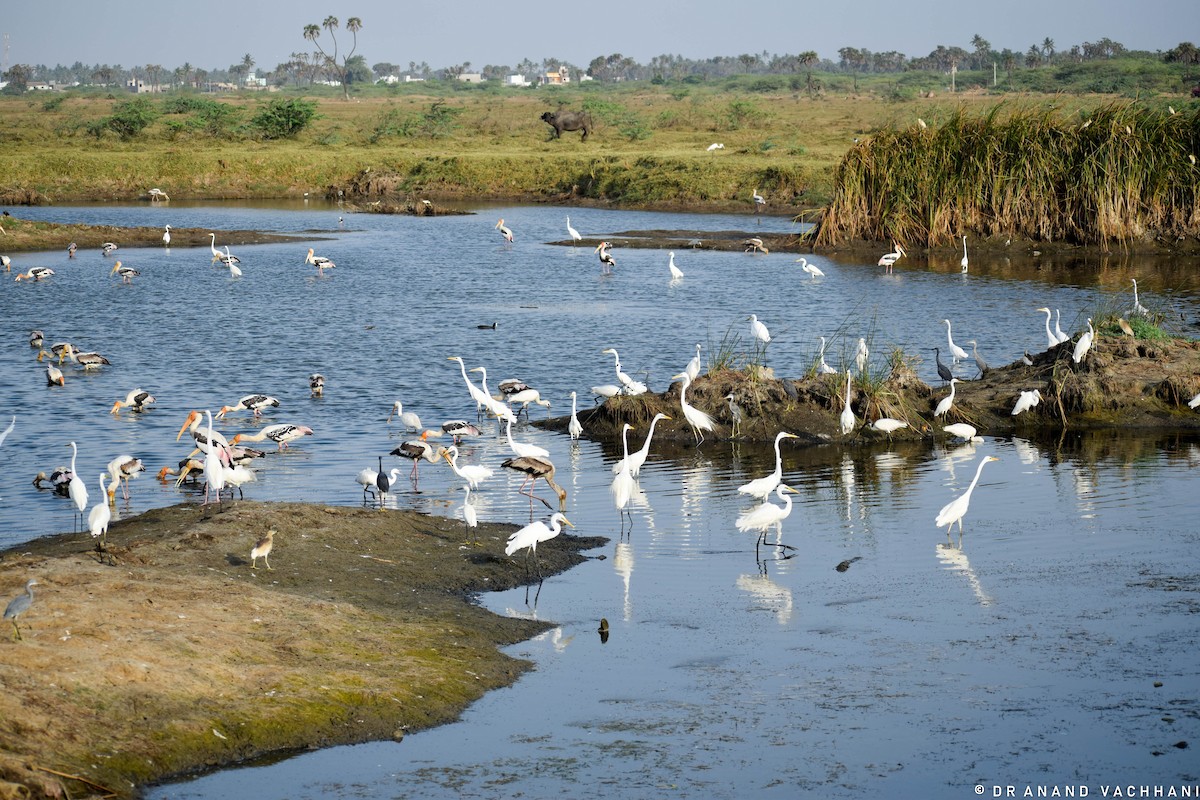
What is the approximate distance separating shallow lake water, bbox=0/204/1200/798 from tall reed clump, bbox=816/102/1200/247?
20.2ft

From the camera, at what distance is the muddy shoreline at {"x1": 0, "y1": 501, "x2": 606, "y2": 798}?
7797 mm

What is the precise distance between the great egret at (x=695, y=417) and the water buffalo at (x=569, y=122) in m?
54.9

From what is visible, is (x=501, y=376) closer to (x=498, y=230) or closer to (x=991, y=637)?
(x=991, y=637)

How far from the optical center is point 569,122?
71750 millimetres

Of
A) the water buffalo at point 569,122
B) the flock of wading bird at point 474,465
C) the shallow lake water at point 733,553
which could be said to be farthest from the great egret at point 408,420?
the water buffalo at point 569,122

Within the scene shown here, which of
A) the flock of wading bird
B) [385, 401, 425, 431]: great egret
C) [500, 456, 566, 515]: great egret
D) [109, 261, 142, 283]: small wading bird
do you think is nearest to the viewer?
the flock of wading bird

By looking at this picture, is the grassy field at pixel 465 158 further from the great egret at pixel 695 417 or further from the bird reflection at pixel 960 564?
the bird reflection at pixel 960 564

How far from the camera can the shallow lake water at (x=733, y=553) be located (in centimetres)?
825

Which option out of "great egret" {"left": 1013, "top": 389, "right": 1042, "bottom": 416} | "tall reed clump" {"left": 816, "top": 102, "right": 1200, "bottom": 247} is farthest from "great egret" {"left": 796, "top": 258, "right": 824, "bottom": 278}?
"great egret" {"left": 1013, "top": 389, "right": 1042, "bottom": 416}

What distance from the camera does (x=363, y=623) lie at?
32.4ft

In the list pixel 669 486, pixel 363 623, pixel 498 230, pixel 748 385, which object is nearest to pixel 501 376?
pixel 748 385

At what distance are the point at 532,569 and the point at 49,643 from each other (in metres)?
4.54

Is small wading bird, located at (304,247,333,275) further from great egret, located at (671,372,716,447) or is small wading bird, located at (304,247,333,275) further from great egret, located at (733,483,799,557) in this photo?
great egret, located at (733,483,799,557)

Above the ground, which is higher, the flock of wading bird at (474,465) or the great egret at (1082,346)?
the great egret at (1082,346)
